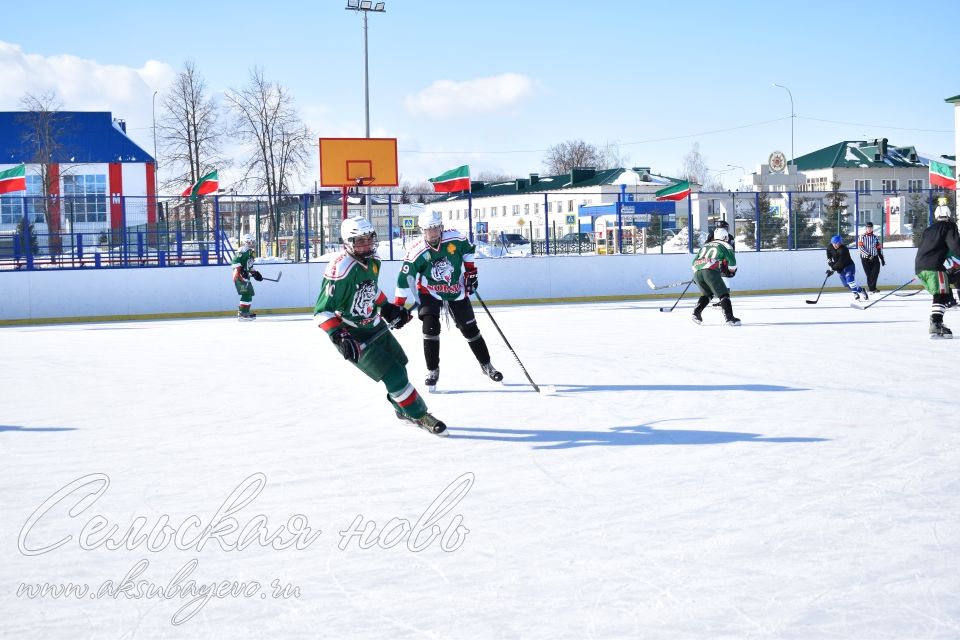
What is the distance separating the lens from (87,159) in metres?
42.8

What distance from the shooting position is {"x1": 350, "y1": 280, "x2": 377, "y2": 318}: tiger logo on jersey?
238 inches

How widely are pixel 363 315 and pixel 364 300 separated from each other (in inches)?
3.6

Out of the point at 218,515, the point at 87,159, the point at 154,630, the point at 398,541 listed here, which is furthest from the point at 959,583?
the point at 87,159

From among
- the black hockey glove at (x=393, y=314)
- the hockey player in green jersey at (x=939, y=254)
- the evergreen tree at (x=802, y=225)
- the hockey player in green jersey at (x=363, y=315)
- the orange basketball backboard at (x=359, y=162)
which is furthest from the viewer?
the evergreen tree at (x=802, y=225)

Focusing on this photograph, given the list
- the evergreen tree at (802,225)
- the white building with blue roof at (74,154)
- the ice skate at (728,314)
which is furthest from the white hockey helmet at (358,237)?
the white building with blue roof at (74,154)

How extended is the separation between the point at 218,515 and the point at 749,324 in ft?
35.4

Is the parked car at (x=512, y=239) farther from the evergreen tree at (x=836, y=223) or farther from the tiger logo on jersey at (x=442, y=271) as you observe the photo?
the tiger logo on jersey at (x=442, y=271)

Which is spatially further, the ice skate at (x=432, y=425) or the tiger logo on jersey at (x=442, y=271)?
the tiger logo on jersey at (x=442, y=271)

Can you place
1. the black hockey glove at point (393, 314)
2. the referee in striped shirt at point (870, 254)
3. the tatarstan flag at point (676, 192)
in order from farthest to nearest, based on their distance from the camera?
1. the tatarstan flag at point (676, 192)
2. the referee in striped shirt at point (870, 254)
3. the black hockey glove at point (393, 314)

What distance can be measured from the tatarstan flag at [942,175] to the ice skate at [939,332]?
1297 cm

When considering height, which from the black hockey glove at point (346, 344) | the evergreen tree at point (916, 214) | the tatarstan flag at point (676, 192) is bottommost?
the black hockey glove at point (346, 344)

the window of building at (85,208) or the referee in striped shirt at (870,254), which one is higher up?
the window of building at (85,208)

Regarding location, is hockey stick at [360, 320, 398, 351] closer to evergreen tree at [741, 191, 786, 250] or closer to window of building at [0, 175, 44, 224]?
window of building at [0, 175, 44, 224]

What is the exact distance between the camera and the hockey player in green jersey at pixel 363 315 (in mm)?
5988
